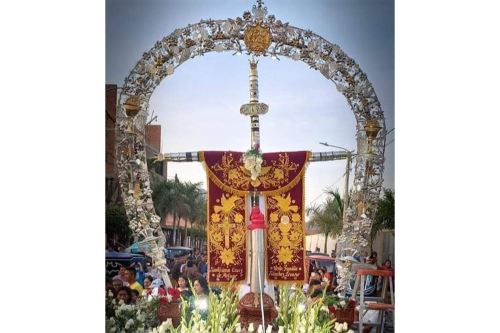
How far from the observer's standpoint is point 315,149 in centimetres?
528

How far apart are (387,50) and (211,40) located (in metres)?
1.39

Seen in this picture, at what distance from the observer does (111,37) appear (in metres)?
5.20

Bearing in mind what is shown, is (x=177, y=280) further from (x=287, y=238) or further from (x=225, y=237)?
(x=287, y=238)

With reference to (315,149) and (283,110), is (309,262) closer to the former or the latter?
(315,149)

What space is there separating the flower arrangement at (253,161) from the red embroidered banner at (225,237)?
9.9 inches

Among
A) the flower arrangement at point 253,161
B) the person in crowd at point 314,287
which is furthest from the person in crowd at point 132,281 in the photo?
the person in crowd at point 314,287

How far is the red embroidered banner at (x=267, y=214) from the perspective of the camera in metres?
5.30

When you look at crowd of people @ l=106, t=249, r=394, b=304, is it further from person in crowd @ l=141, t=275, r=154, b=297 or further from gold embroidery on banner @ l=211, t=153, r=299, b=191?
gold embroidery on banner @ l=211, t=153, r=299, b=191

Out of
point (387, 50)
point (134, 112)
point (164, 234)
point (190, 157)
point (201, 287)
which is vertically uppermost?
point (387, 50)

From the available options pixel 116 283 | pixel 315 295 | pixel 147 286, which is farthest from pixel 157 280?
pixel 315 295

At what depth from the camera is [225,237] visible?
209 inches

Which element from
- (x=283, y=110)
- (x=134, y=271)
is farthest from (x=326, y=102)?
(x=134, y=271)

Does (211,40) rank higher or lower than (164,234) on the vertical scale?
higher

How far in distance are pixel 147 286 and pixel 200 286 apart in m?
0.42
